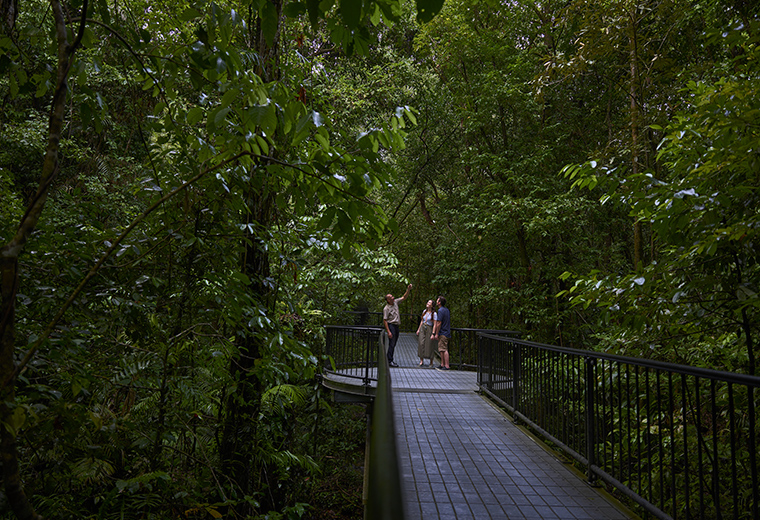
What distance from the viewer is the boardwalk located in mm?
4113

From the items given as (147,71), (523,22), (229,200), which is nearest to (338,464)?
A: (229,200)

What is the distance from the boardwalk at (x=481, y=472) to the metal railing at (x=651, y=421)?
0.31m

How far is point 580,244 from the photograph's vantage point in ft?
56.7

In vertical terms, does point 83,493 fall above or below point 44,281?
below

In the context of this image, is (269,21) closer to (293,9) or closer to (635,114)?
(293,9)

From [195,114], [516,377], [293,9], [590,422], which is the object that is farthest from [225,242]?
[516,377]

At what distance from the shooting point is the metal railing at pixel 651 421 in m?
3.40

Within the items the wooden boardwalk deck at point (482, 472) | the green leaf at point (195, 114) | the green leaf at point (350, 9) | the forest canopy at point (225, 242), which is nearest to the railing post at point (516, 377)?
the wooden boardwalk deck at point (482, 472)

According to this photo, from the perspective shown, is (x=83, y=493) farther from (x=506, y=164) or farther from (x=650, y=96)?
(x=506, y=164)

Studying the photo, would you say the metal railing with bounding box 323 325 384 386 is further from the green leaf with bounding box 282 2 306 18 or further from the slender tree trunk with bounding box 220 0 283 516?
the green leaf with bounding box 282 2 306 18

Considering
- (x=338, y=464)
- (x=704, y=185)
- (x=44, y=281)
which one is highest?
(x=704, y=185)

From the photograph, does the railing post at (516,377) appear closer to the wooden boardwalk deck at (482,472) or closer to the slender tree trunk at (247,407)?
the wooden boardwalk deck at (482,472)

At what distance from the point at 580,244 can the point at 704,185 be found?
548 inches

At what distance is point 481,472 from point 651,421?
2.62m
